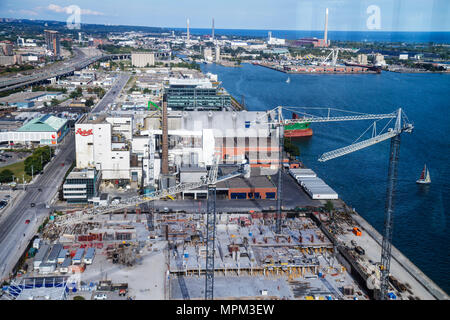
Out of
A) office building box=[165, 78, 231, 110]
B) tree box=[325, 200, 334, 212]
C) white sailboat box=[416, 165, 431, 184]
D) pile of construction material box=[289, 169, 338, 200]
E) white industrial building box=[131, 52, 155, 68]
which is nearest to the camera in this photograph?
tree box=[325, 200, 334, 212]

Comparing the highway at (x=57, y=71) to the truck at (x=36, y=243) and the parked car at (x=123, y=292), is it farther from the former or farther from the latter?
the parked car at (x=123, y=292)

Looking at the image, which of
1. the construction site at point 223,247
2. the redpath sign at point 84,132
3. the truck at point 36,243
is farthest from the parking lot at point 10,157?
the truck at point 36,243

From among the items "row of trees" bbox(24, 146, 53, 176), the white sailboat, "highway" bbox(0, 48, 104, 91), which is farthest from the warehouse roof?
the white sailboat

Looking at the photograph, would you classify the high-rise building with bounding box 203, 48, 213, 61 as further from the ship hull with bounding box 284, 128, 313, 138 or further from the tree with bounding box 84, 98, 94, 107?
the ship hull with bounding box 284, 128, 313, 138

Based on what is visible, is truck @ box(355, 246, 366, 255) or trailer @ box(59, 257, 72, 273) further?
truck @ box(355, 246, 366, 255)

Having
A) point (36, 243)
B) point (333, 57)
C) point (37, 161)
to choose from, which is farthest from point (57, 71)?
point (36, 243)

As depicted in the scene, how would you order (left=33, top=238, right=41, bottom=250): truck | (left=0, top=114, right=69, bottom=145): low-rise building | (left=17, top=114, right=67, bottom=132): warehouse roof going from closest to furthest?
1. (left=33, top=238, right=41, bottom=250): truck
2. (left=0, top=114, right=69, bottom=145): low-rise building
3. (left=17, top=114, right=67, bottom=132): warehouse roof
